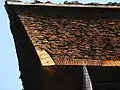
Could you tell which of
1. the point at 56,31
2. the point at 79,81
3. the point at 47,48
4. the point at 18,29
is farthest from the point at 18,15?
the point at 79,81

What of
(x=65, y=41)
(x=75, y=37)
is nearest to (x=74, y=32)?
(x=75, y=37)

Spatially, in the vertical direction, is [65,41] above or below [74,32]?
below

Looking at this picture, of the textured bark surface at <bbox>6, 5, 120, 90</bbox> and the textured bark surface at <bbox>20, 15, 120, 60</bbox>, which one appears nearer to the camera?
the textured bark surface at <bbox>6, 5, 120, 90</bbox>

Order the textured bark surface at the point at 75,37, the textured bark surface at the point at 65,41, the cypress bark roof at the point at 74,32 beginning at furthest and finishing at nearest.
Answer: the textured bark surface at the point at 75,37, the cypress bark roof at the point at 74,32, the textured bark surface at the point at 65,41

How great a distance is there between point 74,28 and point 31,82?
2.70 meters

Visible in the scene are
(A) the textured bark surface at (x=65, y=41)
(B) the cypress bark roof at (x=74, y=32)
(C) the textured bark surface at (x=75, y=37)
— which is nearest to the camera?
(A) the textured bark surface at (x=65, y=41)

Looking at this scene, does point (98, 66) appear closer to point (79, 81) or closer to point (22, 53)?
point (79, 81)

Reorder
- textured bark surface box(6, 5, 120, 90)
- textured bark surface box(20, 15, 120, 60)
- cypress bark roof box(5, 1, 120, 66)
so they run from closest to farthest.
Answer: textured bark surface box(6, 5, 120, 90) < cypress bark roof box(5, 1, 120, 66) < textured bark surface box(20, 15, 120, 60)

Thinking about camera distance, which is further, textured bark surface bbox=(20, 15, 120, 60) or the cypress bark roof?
textured bark surface bbox=(20, 15, 120, 60)

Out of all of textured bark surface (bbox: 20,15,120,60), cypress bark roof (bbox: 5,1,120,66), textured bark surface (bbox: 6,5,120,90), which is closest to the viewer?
textured bark surface (bbox: 6,5,120,90)

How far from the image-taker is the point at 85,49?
27.8 feet

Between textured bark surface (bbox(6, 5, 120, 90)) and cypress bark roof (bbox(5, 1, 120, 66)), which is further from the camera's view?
cypress bark roof (bbox(5, 1, 120, 66))

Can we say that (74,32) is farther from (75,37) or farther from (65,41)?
(65,41)

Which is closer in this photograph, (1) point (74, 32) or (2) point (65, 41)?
(2) point (65, 41)
